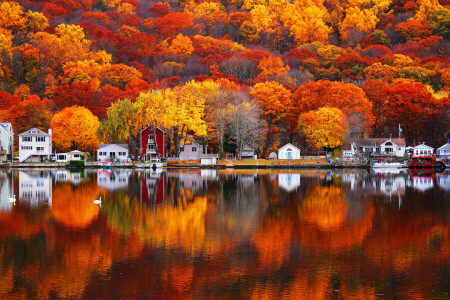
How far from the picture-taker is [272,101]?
3312 inches

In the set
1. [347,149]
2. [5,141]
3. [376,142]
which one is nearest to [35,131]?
[5,141]

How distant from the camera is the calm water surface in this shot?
18250 millimetres

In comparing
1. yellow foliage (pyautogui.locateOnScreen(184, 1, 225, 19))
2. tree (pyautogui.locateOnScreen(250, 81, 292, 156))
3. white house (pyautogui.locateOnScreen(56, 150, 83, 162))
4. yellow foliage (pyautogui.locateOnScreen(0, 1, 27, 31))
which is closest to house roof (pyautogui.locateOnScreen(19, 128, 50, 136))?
white house (pyautogui.locateOnScreen(56, 150, 83, 162))

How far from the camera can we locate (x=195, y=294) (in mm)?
17625

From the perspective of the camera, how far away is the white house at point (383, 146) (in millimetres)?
83625

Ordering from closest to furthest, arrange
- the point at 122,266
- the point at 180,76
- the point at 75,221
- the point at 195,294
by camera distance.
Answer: the point at 195,294 < the point at 122,266 < the point at 75,221 < the point at 180,76

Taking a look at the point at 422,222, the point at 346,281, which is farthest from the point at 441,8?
the point at 346,281

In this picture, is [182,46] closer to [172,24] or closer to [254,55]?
[172,24]

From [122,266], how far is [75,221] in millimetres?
10284

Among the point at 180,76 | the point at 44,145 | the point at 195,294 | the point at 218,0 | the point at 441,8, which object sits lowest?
the point at 195,294

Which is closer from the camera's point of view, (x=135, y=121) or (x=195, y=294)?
(x=195, y=294)

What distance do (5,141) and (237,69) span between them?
52.7 m

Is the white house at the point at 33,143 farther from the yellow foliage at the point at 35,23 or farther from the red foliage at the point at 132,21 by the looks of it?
the red foliage at the point at 132,21

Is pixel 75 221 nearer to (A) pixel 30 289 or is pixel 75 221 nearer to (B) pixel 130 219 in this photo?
(B) pixel 130 219
